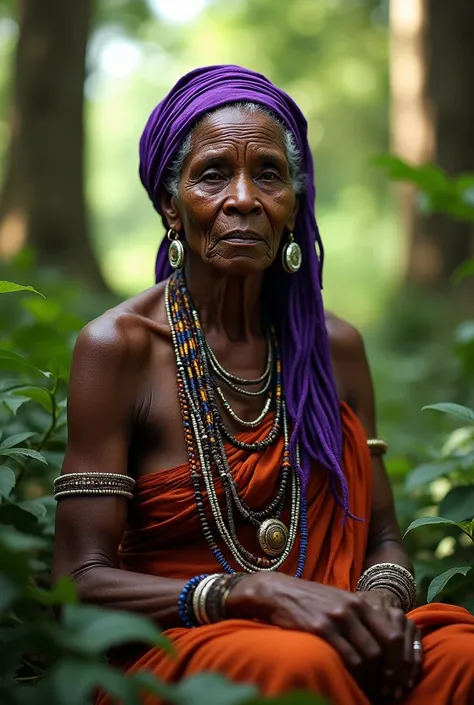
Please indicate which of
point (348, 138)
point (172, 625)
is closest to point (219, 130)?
point (172, 625)

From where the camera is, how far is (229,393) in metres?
2.96

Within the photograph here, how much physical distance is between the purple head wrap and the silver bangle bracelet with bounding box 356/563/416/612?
0.19 meters

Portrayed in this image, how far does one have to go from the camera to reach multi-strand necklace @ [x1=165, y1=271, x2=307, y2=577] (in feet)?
9.00

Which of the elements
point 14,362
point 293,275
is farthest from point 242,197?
point 14,362

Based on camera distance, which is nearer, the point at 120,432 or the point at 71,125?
the point at 120,432

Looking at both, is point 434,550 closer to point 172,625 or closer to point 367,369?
point 367,369

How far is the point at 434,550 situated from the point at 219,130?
1.86 meters

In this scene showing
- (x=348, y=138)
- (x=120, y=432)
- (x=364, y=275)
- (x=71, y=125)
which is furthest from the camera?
(x=348, y=138)

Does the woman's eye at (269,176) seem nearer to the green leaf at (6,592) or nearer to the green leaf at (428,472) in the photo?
the green leaf at (428,472)

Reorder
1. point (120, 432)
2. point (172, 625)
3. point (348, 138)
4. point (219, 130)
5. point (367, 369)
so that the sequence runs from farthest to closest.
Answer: point (348, 138) → point (367, 369) → point (219, 130) → point (120, 432) → point (172, 625)

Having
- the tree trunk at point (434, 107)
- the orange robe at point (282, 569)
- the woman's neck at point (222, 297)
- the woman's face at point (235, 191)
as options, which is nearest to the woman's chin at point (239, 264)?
the woman's face at point (235, 191)

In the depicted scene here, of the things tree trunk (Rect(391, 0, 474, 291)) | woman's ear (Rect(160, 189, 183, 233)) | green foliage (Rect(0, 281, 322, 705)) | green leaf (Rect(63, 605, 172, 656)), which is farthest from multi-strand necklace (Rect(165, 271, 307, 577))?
tree trunk (Rect(391, 0, 474, 291))

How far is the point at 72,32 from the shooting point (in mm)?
8664

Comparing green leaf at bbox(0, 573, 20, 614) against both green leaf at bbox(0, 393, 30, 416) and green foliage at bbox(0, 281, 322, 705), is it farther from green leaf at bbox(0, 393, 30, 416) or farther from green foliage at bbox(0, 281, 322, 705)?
green leaf at bbox(0, 393, 30, 416)
